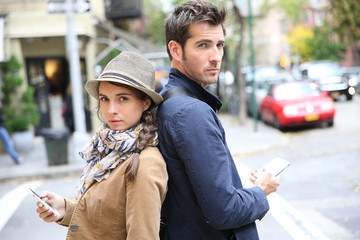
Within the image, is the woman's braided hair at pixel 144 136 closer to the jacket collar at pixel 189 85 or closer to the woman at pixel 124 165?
the woman at pixel 124 165

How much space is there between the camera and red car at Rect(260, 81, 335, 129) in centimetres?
1412

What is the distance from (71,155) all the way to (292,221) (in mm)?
7548

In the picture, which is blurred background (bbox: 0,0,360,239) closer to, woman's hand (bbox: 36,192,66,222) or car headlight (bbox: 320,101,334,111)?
car headlight (bbox: 320,101,334,111)

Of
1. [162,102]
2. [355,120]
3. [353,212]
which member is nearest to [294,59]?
[355,120]

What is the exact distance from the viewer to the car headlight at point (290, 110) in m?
14.2

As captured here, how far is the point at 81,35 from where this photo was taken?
15.0 meters

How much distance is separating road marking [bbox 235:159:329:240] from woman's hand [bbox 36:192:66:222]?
3.41 m

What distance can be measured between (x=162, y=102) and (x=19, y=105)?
41.4 feet

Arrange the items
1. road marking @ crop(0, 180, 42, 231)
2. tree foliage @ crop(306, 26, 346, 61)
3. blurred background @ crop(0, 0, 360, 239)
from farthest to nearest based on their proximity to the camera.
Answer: tree foliage @ crop(306, 26, 346, 61) → blurred background @ crop(0, 0, 360, 239) → road marking @ crop(0, 180, 42, 231)

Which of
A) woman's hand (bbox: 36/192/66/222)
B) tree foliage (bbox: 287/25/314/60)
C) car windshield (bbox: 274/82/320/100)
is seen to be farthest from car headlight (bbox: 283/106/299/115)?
tree foliage (bbox: 287/25/314/60)

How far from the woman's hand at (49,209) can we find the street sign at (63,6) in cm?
847

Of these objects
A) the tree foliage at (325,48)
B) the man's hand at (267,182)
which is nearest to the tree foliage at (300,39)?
the tree foliage at (325,48)

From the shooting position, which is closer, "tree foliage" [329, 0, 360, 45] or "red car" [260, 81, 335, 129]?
"red car" [260, 81, 335, 129]

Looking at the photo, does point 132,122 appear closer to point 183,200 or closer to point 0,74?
point 183,200
